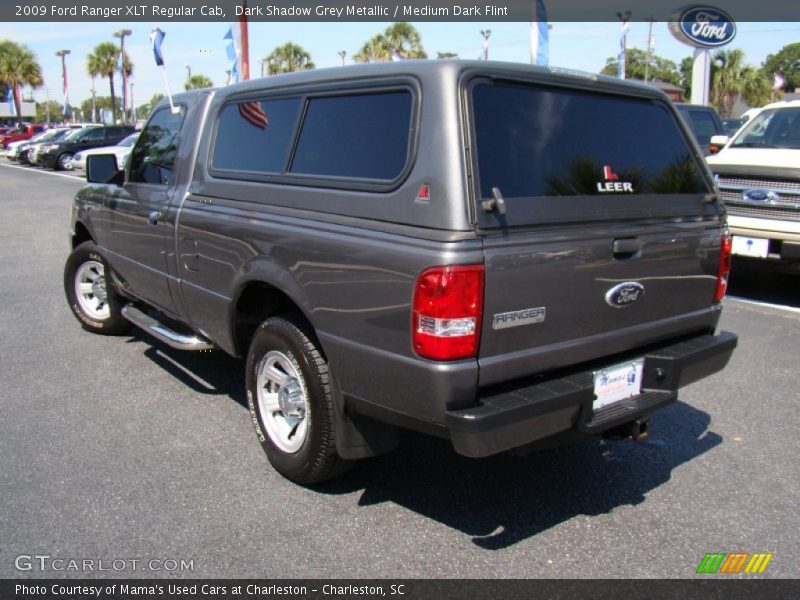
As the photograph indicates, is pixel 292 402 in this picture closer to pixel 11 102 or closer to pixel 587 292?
pixel 587 292

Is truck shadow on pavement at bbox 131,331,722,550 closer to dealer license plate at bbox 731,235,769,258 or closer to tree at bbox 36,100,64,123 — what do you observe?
dealer license plate at bbox 731,235,769,258

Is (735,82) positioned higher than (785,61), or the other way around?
(785,61)

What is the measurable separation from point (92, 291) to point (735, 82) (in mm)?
58746

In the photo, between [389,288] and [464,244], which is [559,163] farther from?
[389,288]

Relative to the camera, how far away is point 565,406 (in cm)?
290

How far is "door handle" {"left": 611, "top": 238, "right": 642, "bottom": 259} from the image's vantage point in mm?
3119

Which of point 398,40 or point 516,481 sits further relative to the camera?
point 398,40

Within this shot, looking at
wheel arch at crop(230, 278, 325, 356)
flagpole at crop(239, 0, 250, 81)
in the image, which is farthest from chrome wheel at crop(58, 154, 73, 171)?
wheel arch at crop(230, 278, 325, 356)

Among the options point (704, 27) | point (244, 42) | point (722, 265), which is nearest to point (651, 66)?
point (704, 27)

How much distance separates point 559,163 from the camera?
3104 millimetres

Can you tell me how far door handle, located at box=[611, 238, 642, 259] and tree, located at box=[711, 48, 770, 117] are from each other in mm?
57842
